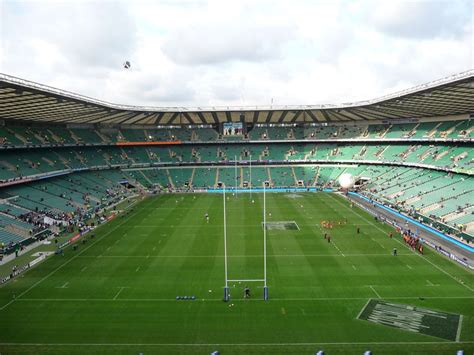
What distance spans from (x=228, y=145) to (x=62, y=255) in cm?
5938

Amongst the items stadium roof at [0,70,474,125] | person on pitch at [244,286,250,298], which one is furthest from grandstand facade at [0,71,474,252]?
person on pitch at [244,286,250,298]

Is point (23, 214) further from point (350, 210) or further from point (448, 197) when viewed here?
point (448, 197)

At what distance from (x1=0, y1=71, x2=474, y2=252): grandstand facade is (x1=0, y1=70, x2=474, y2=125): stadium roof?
204 millimetres

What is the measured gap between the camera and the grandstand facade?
4400cm

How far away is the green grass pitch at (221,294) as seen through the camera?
715 inches

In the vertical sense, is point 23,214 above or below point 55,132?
below

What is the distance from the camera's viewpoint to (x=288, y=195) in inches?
2547

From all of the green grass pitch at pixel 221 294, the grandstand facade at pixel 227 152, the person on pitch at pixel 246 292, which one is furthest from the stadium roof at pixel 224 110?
the person on pitch at pixel 246 292

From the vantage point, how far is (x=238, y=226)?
4156 centimetres

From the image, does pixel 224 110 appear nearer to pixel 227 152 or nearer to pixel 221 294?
pixel 227 152

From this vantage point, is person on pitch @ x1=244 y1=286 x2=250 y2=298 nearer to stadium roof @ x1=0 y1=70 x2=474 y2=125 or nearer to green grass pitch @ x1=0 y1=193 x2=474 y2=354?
green grass pitch @ x1=0 y1=193 x2=474 y2=354

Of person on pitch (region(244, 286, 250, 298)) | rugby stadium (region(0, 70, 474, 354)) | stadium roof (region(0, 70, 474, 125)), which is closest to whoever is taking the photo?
rugby stadium (region(0, 70, 474, 354))

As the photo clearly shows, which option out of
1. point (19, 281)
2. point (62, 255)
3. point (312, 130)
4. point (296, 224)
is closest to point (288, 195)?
point (296, 224)

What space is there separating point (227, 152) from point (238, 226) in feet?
151
